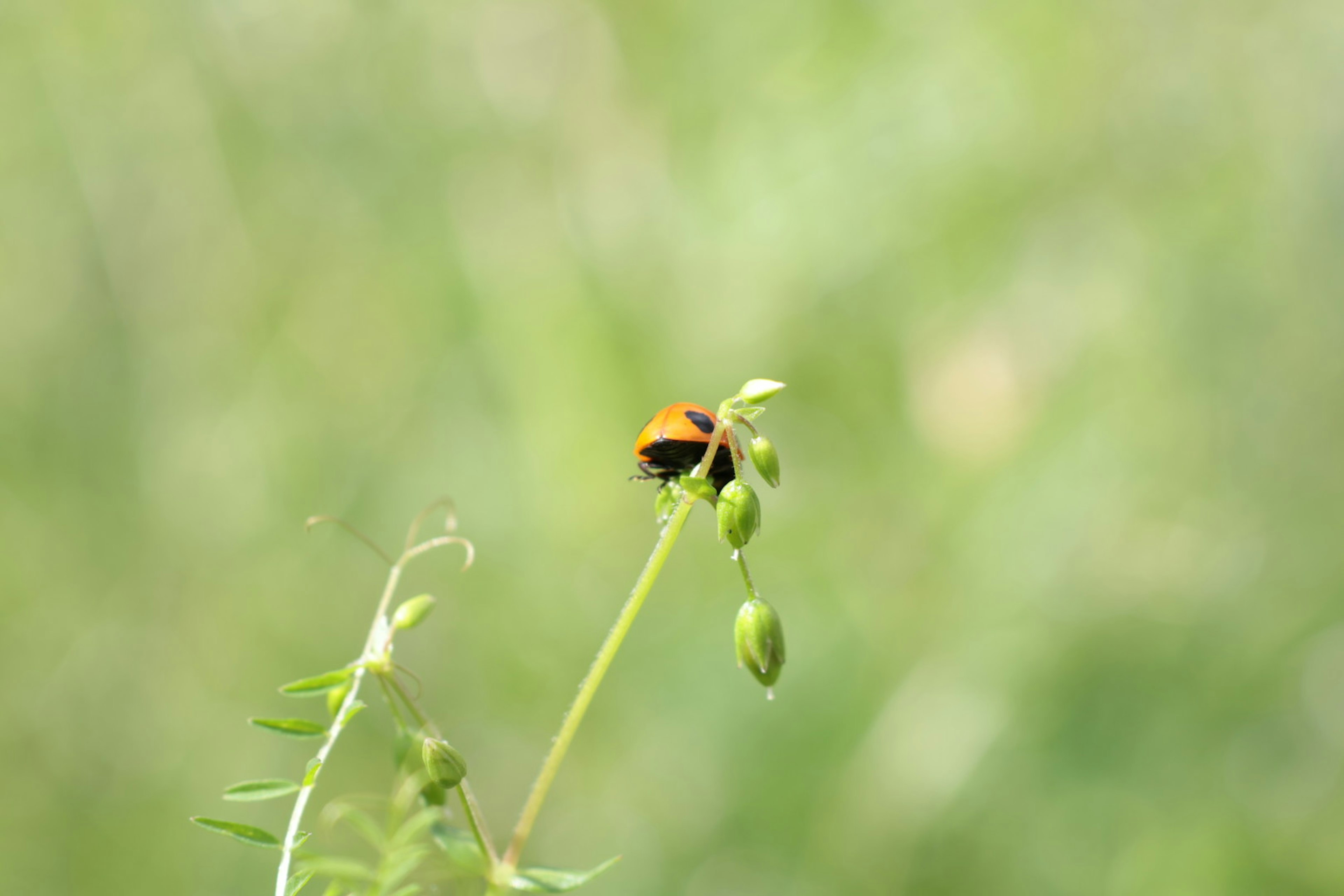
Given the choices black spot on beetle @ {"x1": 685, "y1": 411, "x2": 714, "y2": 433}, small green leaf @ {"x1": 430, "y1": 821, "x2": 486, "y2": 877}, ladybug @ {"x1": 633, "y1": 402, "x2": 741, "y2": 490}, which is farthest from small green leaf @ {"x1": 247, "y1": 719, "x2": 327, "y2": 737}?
black spot on beetle @ {"x1": 685, "y1": 411, "x2": 714, "y2": 433}

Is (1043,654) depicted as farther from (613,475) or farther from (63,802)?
(63,802)

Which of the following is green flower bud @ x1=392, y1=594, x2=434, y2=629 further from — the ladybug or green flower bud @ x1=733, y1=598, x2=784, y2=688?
the ladybug

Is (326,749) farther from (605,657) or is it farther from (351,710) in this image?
(605,657)

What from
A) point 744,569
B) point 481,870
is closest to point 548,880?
point 481,870


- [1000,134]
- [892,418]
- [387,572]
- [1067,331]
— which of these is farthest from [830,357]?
[387,572]

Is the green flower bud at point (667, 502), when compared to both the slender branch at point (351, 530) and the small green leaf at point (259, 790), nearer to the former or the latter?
the slender branch at point (351, 530)

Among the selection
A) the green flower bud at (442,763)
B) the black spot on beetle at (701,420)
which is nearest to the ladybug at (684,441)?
the black spot on beetle at (701,420)
